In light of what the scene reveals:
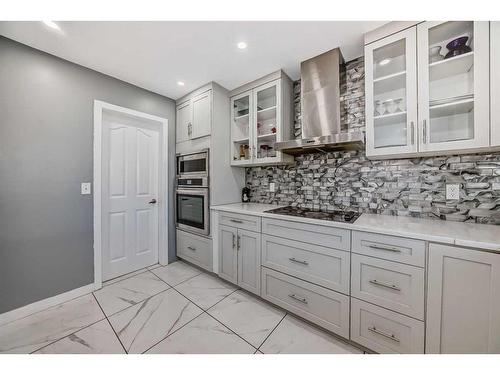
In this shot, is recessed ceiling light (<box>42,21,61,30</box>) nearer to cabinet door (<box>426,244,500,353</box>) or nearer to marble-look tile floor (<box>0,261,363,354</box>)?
marble-look tile floor (<box>0,261,363,354</box>)

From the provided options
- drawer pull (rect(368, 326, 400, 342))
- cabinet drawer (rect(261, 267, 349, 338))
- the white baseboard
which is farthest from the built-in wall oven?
drawer pull (rect(368, 326, 400, 342))

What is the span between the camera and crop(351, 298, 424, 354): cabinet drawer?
114cm

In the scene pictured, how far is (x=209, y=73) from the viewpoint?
2.14m

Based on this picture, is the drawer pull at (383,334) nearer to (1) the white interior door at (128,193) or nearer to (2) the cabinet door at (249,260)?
(2) the cabinet door at (249,260)

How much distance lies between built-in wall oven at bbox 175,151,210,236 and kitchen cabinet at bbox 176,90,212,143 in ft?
0.89

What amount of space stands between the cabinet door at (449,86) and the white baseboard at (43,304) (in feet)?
10.9

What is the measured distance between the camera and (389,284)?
121 centimetres

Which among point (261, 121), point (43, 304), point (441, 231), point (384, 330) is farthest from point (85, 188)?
point (441, 231)

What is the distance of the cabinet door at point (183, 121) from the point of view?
2.61 meters

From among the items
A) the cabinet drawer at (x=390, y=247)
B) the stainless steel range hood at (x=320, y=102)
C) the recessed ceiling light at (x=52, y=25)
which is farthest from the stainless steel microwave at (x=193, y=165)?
→ the cabinet drawer at (x=390, y=247)

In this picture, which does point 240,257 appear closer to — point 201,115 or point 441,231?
point 441,231

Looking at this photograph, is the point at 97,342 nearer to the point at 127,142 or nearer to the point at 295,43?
the point at 127,142

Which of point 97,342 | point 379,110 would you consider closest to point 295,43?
point 379,110
